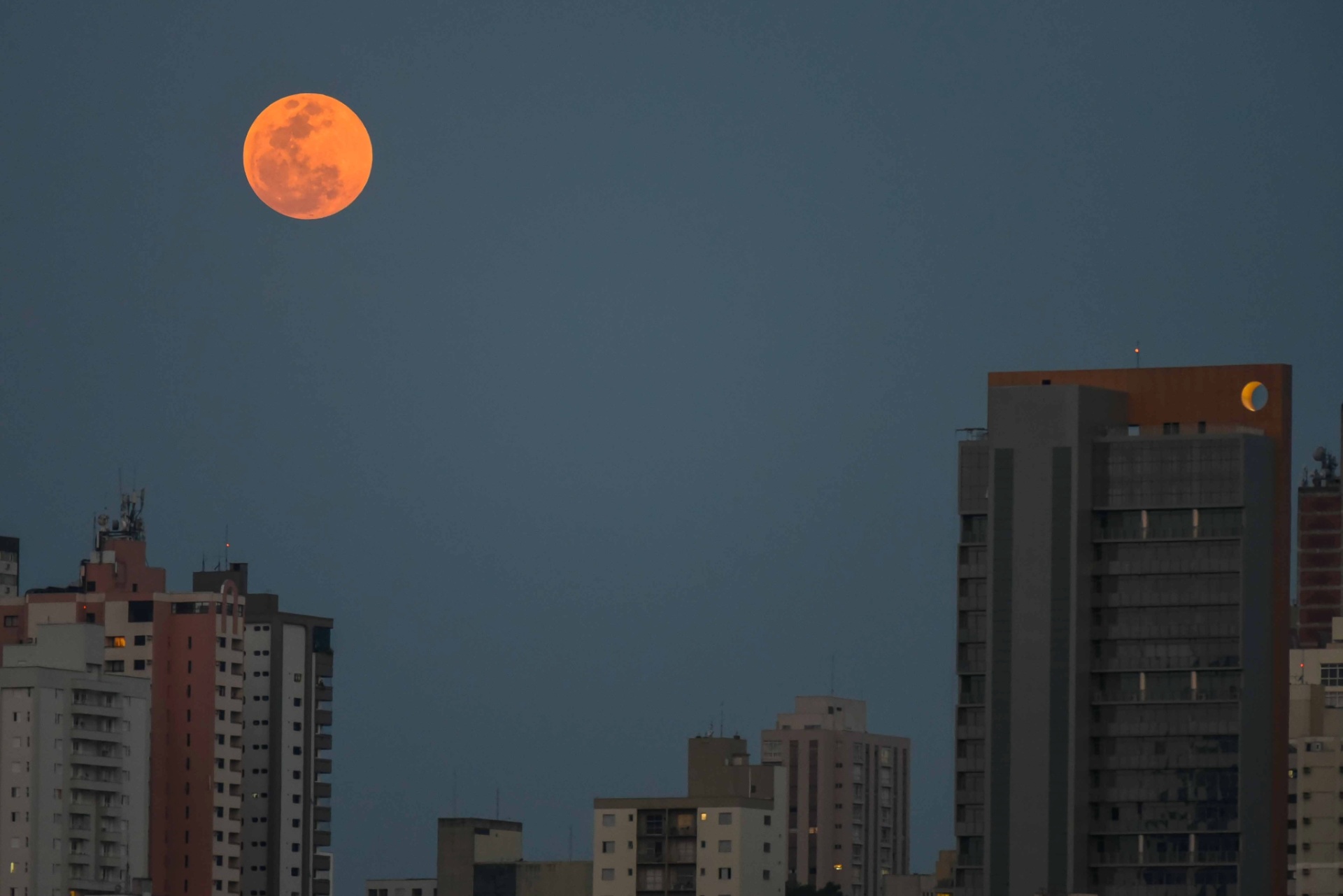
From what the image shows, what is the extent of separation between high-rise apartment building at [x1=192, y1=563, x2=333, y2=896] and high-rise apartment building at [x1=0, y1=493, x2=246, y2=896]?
8131 millimetres

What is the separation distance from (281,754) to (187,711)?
14546 mm

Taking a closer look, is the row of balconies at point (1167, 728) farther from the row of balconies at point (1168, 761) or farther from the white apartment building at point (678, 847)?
the white apartment building at point (678, 847)

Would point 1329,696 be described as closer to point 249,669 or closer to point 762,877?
point 762,877

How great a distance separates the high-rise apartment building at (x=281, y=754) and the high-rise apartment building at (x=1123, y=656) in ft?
243

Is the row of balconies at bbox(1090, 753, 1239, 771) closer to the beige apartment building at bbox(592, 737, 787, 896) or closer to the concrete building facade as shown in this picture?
the beige apartment building at bbox(592, 737, 787, 896)

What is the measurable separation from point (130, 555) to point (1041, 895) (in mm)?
84559

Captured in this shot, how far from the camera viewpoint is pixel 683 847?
160 m

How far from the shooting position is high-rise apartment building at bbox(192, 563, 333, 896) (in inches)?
7298

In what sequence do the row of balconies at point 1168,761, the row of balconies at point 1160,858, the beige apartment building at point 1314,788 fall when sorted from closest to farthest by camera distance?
the row of balconies at point 1160,858 < the row of balconies at point 1168,761 < the beige apartment building at point 1314,788

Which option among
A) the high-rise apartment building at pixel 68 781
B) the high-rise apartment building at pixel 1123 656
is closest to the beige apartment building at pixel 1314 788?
the high-rise apartment building at pixel 1123 656

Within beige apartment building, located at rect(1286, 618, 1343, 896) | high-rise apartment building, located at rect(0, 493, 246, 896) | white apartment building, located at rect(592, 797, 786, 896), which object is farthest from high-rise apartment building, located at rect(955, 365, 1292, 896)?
high-rise apartment building, located at rect(0, 493, 246, 896)

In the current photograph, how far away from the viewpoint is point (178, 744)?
172625 mm

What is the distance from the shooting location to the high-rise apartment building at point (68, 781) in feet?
511

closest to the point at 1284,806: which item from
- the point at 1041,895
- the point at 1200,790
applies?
the point at 1200,790
